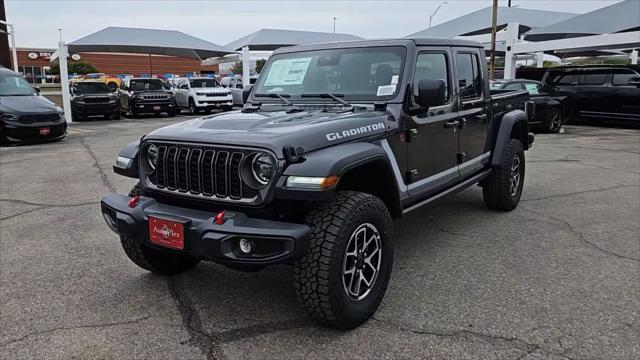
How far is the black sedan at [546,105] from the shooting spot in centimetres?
1364

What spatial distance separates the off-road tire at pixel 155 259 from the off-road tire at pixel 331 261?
47.2 inches

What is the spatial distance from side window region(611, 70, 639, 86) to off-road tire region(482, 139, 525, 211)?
10.6 metres

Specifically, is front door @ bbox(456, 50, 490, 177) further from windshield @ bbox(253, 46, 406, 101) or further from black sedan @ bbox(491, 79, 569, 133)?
black sedan @ bbox(491, 79, 569, 133)

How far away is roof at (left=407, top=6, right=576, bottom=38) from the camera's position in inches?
1209

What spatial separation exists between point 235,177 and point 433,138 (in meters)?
1.90

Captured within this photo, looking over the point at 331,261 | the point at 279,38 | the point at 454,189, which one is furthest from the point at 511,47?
the point at 279,38

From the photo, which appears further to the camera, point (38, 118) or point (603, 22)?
point (603, 22)

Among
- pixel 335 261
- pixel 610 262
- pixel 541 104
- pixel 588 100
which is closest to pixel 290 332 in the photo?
pixel 335 261

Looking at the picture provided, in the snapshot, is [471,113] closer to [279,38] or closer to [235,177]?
[235,177]

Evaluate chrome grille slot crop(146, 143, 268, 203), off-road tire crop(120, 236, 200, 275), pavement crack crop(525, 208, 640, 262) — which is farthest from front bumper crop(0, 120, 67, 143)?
pavement crack crop(525, 208, 640, 262)

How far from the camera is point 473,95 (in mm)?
5051

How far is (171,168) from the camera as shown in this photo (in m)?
3.34

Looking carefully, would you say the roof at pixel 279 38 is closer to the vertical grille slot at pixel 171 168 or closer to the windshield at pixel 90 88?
the windshield at pixel 90 88

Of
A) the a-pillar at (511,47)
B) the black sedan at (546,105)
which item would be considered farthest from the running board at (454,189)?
the a-pillar at (511,47)
